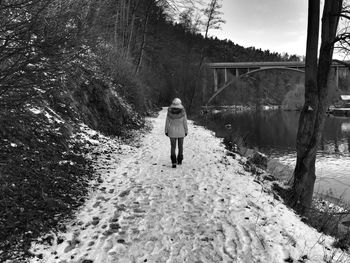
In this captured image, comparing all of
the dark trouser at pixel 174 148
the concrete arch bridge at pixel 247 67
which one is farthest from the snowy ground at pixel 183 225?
the concrete arch bridge at pixel 247 67

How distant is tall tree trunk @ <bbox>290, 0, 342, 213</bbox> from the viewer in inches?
256

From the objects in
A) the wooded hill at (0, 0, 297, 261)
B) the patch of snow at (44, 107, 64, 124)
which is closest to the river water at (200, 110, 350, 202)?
the wooded hill at (0, 0, 297, 261)

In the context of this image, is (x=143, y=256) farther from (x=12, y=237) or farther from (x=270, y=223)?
(x=270, y=223)

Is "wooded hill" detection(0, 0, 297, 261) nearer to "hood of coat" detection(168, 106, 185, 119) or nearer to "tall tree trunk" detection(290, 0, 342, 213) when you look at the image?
"hood of coat" detection(168, 106, 185, 119)

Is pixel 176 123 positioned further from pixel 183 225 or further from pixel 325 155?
pixel 325 155

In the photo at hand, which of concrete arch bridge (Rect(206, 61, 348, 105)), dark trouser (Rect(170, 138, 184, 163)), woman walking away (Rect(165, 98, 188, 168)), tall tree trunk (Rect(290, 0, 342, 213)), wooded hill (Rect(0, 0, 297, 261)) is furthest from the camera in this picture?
concrete arch bridge (Rect(206, 61, 348, 105))

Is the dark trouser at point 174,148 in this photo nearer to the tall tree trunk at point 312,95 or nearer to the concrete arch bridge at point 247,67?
the tall tree trunk at point 312,95

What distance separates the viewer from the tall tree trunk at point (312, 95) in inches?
256

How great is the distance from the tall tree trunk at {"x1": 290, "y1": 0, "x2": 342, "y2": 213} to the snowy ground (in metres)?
1.07

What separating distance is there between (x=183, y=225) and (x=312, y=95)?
407cm

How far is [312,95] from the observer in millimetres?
6582

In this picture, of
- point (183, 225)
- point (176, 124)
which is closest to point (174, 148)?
point (176, 124)

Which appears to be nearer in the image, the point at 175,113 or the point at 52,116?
the point at 52,116

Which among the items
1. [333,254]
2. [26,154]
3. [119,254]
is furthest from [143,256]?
[26,154]
